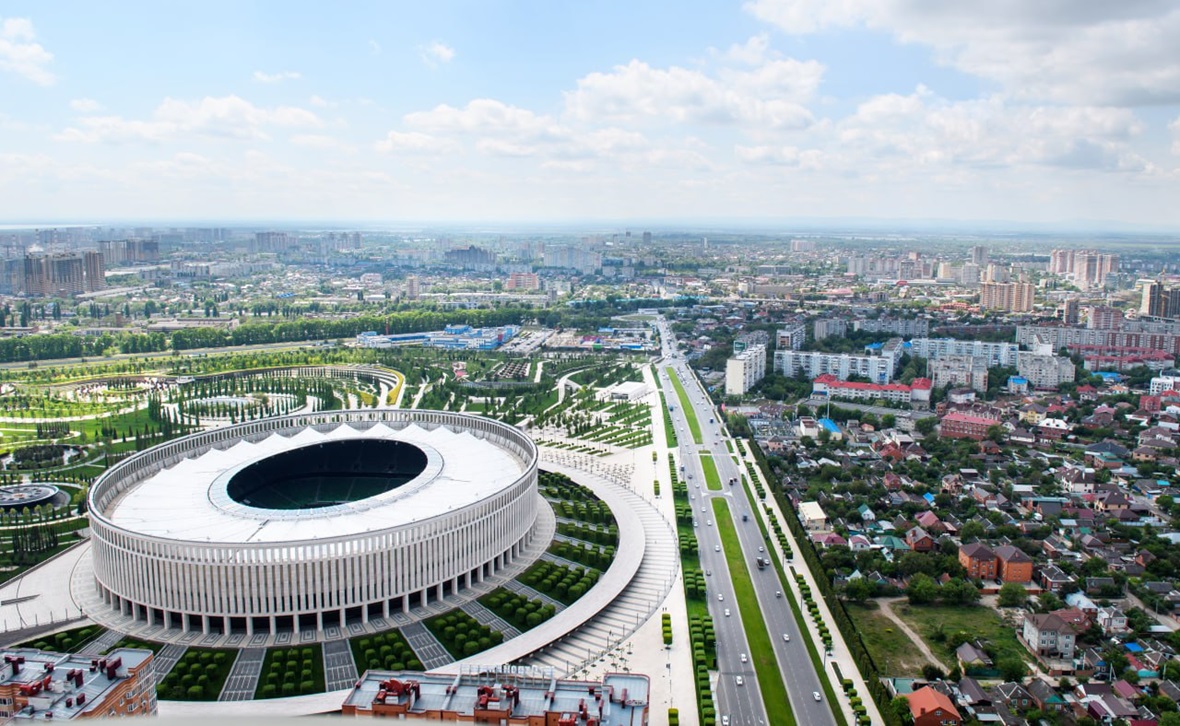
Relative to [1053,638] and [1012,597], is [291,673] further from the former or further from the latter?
[1012,597]

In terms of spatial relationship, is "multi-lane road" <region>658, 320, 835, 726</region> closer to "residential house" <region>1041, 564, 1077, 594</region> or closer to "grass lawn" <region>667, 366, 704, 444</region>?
"grass lawn" <region>667, 366, 704, 444</region>

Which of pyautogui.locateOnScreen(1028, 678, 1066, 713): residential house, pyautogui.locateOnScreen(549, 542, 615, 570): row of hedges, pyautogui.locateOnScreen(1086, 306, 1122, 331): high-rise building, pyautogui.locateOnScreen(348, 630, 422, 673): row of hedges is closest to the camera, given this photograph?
pyautogui.locateOnScreen(1028, 678, 1066, 713): residential house

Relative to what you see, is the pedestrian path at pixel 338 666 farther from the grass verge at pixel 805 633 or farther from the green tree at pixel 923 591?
the green tree at pixel 923 591

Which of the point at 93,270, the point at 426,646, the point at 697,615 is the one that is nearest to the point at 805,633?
the point at 697,615

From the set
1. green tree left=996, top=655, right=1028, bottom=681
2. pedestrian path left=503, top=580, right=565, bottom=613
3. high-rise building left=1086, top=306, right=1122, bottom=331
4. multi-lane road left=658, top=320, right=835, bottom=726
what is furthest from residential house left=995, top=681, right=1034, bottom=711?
high-rise building left=1086, top=306, right=1122, bottom=331

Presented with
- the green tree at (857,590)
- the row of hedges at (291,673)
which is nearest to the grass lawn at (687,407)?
the green tree at (857,590)

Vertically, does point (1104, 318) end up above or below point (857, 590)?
above
